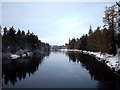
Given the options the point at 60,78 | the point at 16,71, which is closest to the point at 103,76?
the point at 60,78

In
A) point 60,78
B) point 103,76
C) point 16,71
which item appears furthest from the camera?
point 16,71

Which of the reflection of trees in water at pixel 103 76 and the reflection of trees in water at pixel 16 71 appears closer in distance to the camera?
the reflection of trees in water at pixel 103 76

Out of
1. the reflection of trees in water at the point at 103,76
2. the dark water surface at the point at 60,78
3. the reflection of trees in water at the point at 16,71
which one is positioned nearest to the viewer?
the reflection of trees in water at the point at 103,76

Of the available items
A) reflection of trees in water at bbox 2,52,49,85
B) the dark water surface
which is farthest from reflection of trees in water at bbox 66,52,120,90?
reflection of trees in water at bbox 2,52,49,85

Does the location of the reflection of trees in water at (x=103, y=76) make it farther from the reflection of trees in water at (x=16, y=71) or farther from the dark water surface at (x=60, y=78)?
the reflection of trees in water at (x=16, y=71)

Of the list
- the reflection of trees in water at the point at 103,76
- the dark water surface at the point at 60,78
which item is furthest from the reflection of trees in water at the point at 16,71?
the reflection of trees in water at the point at 103,76

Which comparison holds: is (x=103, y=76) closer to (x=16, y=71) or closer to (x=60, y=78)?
(x=60, y=78)

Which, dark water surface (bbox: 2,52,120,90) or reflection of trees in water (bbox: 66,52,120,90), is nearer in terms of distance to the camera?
reflection of trees in water (bbox: 66,52,120,90)

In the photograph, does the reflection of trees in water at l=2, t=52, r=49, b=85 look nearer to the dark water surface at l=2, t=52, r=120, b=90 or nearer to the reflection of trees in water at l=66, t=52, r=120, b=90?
the dark water surface at l=2, t=52, r=120, b=90

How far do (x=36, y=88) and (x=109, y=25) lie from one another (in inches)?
1144

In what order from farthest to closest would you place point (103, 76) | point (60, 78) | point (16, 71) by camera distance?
point (16, 71), point (103, 76), point (60, 78)

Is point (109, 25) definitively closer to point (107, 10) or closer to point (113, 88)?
point (107, 10)

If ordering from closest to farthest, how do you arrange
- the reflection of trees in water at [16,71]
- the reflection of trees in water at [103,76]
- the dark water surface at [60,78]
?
the reflection of trees in water at [103,76] → the dark water surface at [60,78] → the reflection of trees in water at [16,71]

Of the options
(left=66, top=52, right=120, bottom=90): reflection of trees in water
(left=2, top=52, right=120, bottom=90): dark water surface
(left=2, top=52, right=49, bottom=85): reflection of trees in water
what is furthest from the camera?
(left=2, top=52, right=49, bottom=85): reflection of trees in water
